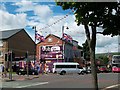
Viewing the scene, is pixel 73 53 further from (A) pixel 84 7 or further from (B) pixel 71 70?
(A) pixel 84 7

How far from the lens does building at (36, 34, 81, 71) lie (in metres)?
80.2

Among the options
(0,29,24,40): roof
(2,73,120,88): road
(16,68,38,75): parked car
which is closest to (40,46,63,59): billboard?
(0,29,24,40): roof

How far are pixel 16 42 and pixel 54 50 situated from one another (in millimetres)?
10628

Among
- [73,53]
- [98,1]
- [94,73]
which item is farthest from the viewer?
[73,53]

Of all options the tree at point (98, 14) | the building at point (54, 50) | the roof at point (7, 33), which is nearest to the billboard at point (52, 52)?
the building at point (54, 50)

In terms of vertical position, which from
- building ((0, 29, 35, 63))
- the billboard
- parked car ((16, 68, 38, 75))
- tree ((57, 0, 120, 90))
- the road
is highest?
building ((0, 29, 35, 63))

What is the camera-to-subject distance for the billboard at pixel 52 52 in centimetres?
8019

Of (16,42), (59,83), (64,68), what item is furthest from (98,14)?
(16,42)

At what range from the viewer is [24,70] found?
60219 millimetres

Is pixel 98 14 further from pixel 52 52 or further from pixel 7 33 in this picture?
pixel 7 33

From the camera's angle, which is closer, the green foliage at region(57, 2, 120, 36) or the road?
the green foliage at region(57, 2, 120, 36)

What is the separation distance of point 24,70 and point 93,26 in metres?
50.6

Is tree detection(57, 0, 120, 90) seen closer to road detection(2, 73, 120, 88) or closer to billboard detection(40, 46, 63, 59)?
road detection(2, 73, 120, 88)

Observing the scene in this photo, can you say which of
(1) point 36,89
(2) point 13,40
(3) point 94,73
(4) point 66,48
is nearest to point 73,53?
(4) point 66,48
